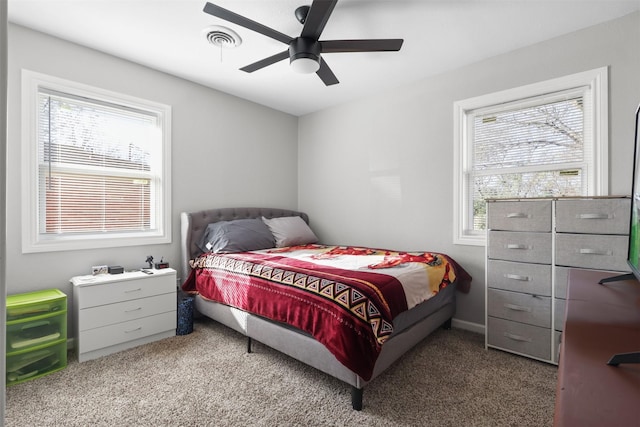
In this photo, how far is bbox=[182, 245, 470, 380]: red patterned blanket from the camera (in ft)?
5.45

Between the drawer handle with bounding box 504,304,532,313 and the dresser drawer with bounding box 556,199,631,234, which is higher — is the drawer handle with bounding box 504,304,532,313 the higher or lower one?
the lower one

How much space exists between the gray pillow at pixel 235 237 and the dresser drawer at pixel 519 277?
222cm

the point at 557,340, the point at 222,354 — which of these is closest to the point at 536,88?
the point at 557,340

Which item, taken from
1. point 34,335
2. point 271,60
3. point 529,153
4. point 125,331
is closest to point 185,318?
point 125,331

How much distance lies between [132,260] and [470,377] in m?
3.03

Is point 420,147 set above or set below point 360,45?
below

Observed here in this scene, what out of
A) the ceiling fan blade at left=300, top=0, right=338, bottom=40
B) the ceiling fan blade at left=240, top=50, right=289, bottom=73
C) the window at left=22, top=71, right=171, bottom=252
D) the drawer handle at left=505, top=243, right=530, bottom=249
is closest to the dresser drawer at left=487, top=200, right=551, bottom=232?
the drawer handle at left=505, top=243, right=530, bottom=249

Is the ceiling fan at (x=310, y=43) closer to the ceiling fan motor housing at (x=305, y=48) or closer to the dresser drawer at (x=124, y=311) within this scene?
the ceiling fan motor housing at (x=305, y=48)

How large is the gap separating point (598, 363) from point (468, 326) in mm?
2485

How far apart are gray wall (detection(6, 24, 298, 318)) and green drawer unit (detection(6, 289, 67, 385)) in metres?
0.37

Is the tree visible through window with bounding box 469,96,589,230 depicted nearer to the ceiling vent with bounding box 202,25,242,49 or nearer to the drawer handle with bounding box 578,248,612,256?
the drawer handle with bounding box 578,248,612,256

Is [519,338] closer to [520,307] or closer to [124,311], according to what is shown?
[520,307]

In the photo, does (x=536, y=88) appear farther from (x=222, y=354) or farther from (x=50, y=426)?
(x=50, y=426)

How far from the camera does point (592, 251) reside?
6.68 ft
